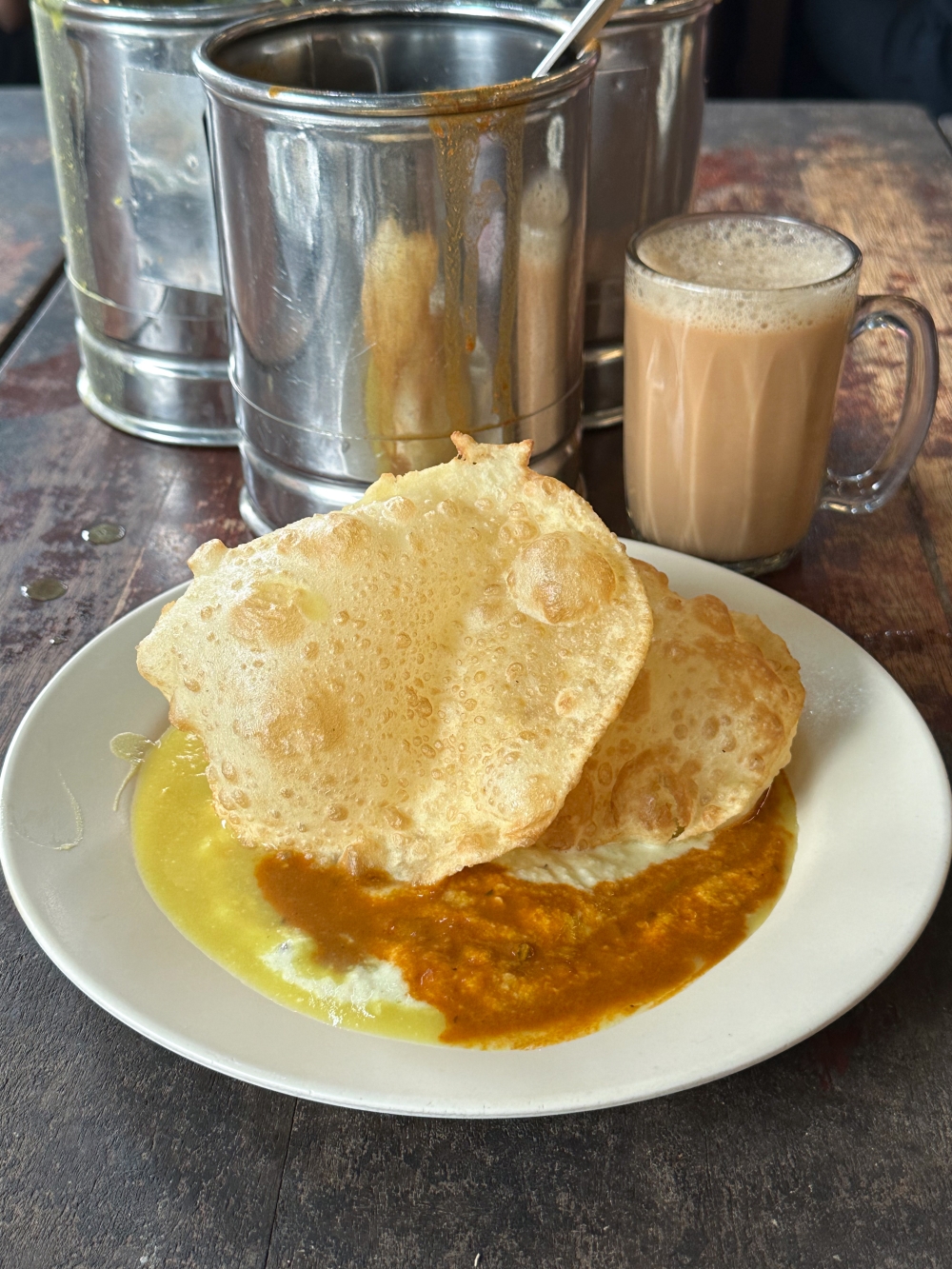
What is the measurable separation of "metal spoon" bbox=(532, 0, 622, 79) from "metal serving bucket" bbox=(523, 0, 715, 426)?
0.10m

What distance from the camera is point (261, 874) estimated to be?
2.25ft

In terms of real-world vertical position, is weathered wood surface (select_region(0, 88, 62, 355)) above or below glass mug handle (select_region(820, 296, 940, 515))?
below

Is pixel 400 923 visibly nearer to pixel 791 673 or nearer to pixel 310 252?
pixel 791 673

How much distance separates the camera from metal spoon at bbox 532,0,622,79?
846mm

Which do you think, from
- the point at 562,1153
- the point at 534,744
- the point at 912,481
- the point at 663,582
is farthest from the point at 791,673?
the point at 912,481

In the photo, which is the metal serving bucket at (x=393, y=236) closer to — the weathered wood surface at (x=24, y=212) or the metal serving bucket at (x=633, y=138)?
the metal serving bucket at (x=633, y=138)

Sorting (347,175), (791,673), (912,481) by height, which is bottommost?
(912,481)

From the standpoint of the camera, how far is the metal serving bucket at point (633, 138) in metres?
1.03

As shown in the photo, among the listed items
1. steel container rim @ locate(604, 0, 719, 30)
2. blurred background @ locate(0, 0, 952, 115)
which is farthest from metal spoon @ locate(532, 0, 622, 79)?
blurred background @ locate(0, 0, 952, 115)

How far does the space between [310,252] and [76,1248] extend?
2.03 ft

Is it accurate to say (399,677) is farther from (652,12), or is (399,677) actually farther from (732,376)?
(652,12)

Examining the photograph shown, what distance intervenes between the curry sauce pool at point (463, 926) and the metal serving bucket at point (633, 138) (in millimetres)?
591

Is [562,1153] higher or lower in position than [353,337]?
lower

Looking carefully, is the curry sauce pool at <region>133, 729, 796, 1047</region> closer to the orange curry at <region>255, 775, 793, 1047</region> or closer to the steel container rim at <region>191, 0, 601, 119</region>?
the orange curry at <region>255, 775, 793, 1047</region>
